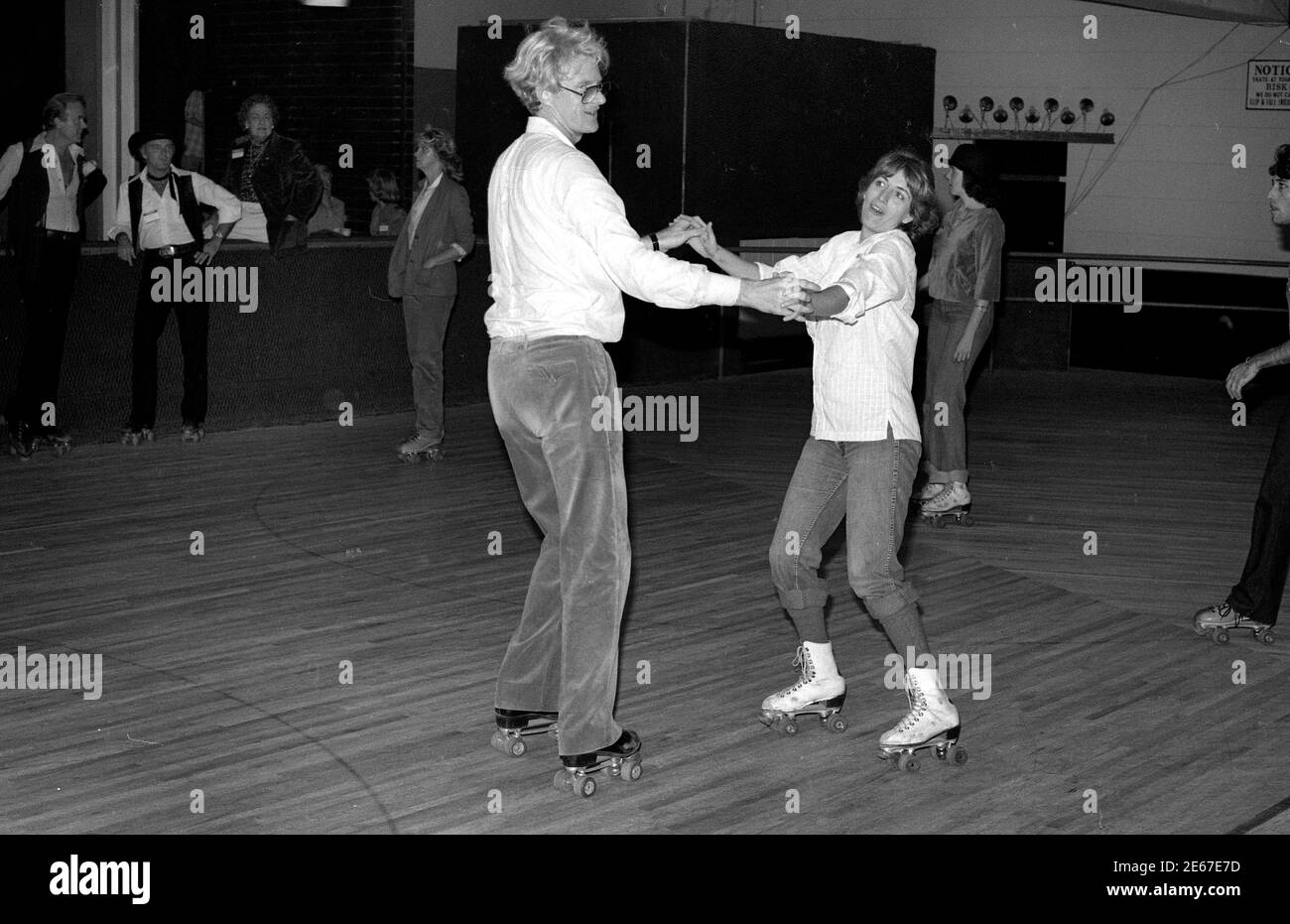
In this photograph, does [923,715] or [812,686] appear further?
[812,686]

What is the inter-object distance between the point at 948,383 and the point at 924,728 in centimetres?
309

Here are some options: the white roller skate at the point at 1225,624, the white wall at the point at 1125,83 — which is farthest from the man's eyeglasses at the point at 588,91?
the white wall at the point at 1125,83

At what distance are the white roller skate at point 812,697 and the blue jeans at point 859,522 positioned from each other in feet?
0.68

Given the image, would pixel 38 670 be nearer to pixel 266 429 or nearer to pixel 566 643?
pixel 566 643

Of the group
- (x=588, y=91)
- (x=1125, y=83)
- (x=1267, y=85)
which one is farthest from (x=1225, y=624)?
(x=1125, y=83)

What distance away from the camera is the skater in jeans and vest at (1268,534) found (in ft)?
15.6

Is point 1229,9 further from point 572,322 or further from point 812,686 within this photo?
point 572,322

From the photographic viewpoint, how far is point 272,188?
8.77 metres

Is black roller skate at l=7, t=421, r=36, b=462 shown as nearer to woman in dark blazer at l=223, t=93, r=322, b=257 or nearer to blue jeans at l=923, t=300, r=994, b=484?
woman in dark blazer at l=223, t=93, r=322, b=257

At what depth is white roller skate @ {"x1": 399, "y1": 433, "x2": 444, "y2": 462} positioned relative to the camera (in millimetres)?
7871

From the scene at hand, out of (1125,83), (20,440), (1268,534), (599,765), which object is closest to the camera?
(599,765)

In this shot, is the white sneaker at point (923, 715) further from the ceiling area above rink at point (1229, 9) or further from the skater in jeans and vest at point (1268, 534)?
the ceiling area above rink at point (1229, 9)

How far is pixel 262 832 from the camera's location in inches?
130

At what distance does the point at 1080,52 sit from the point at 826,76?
2408mm
